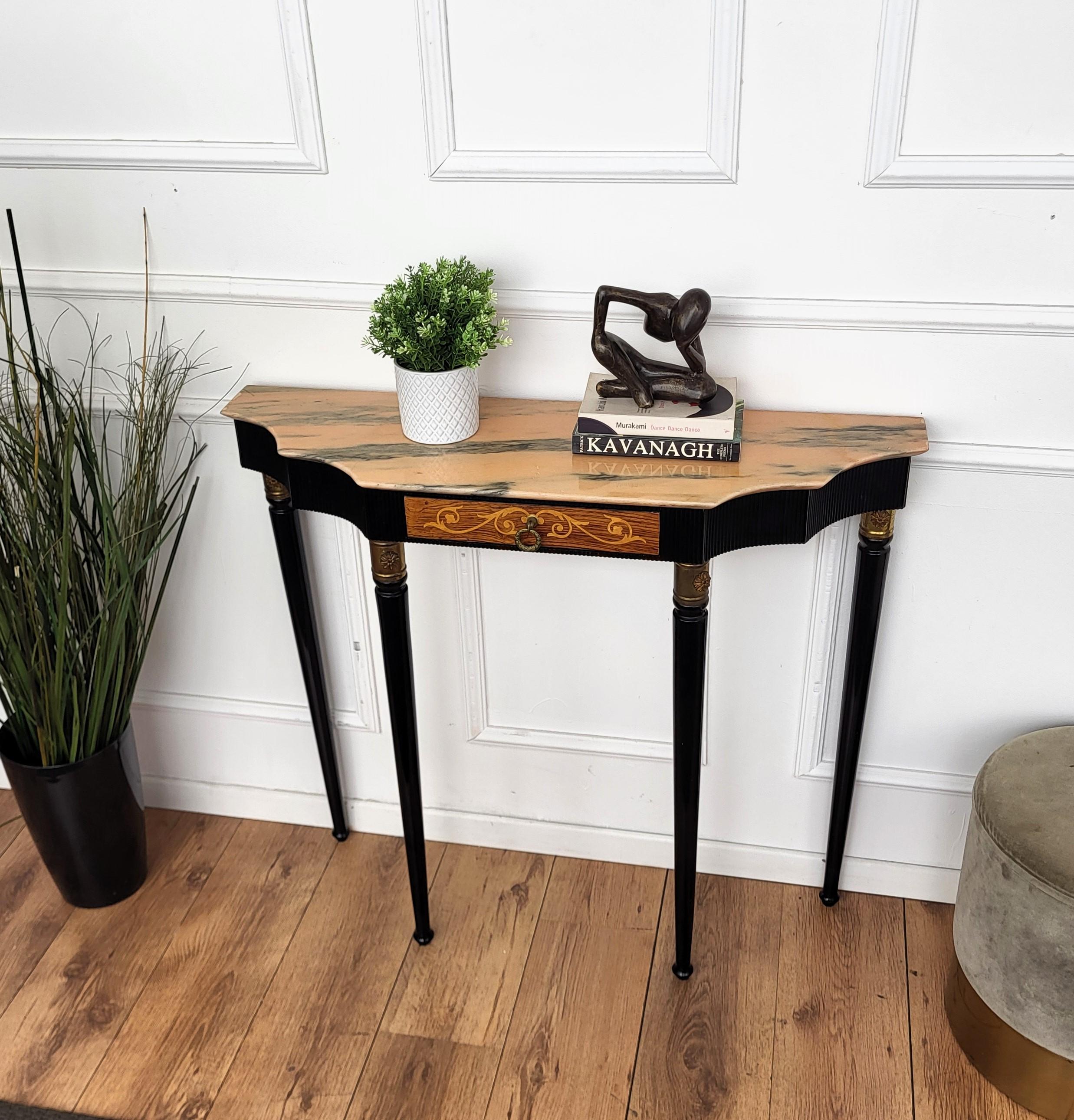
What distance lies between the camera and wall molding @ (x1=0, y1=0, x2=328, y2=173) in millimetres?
1675

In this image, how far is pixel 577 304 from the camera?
5.73 ft

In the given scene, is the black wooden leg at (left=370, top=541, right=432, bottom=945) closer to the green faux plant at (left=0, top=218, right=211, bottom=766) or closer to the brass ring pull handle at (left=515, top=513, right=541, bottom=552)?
the brass ring pull handle at (left=515, top=513, right=541, bottom=552)

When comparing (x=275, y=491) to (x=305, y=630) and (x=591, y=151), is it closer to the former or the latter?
(x=305, y=630)

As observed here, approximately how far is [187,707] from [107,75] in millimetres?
1172

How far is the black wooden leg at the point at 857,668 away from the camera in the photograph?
5.63ft

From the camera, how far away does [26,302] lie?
1.77 m

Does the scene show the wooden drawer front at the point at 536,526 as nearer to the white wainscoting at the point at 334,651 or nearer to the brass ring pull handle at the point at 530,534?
the brass ring pull handle at the point at 530,534

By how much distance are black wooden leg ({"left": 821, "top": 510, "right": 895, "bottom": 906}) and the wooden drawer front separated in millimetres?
413

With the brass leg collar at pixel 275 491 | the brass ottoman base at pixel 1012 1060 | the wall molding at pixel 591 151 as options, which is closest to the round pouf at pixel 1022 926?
the brass ottoman base at pixel 1012 1060

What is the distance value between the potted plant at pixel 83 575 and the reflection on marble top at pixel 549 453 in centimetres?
28

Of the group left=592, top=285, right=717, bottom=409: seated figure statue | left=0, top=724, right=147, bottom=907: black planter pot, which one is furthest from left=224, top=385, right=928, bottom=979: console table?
left=0, top=724, right=147, bottom=907: black planter pot

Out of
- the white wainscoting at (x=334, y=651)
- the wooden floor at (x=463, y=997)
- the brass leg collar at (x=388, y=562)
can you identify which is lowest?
the wooden floor at (x=463, y=997)

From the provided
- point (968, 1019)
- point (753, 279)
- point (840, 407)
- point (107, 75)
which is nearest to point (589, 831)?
point (968, 1019)

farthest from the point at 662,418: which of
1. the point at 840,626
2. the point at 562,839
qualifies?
the point at 562,839
